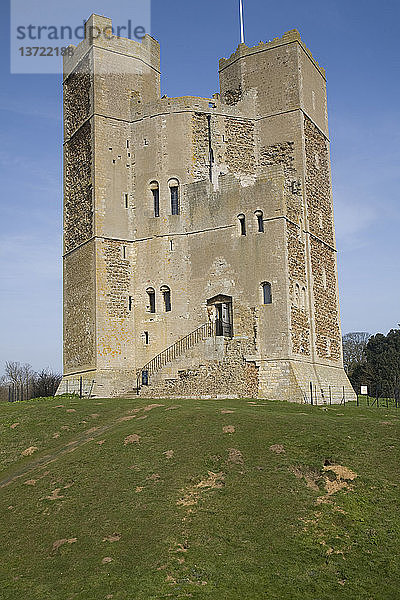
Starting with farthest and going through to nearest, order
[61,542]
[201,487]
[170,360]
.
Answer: [170,360], [201,487], [61,542]

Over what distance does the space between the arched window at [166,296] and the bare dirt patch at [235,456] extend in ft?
64.8

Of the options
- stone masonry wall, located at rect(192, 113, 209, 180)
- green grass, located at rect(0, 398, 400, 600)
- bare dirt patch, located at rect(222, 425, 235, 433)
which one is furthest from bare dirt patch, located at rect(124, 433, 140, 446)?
stone masonry wall, located at rect(192, 113, 209, 180)

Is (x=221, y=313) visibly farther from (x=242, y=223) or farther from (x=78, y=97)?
(x=78, y=97)

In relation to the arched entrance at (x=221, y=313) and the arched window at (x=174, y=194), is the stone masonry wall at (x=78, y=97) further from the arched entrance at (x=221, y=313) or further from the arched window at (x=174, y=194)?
the arched entrance at (x=221, y=313)

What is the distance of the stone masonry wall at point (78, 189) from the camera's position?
4334cm

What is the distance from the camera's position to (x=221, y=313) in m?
39.9

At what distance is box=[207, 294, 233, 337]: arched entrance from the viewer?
39250mm

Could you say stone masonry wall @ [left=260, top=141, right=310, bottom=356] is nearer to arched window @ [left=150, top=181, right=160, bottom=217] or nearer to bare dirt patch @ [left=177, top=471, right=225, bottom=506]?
arched window @ [left=150, top=181, right=160, bottom=217]

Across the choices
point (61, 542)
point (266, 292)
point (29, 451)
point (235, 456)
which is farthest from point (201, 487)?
point (266, 292)

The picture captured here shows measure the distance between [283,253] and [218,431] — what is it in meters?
15.6

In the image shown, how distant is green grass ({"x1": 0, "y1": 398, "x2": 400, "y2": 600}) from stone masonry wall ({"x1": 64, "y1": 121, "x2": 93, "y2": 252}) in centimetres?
1875

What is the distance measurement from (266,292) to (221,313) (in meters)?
3.15

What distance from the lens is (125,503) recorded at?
20.3 m

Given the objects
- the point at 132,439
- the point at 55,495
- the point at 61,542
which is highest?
the point at 132,439
